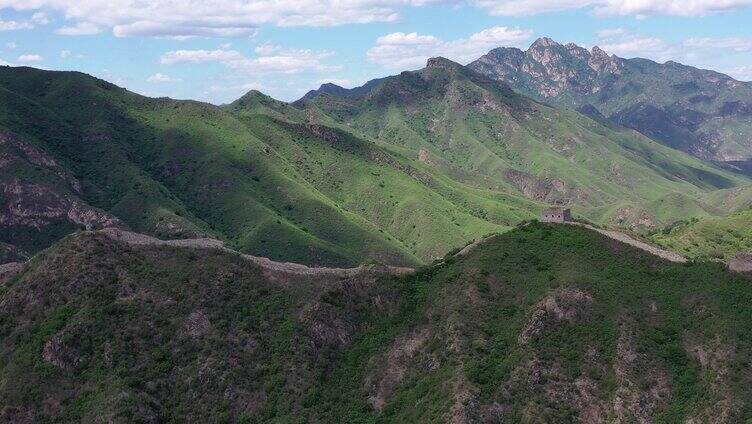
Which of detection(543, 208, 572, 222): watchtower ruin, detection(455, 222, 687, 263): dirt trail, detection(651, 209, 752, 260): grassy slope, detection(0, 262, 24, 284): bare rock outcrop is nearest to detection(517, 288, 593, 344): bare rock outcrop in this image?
detection(455, 222, 687, 263): dirt trail

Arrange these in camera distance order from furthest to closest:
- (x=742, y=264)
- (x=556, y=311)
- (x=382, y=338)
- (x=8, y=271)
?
(x=8, y=271)
(x=742, y=264)
(x=382, y=338)
(x=556, y=311)

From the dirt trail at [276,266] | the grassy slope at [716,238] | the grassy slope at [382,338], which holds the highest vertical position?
the dirt trail at [276,266]

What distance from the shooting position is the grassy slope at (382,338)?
3600 inches

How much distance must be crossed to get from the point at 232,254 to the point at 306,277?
1452cm

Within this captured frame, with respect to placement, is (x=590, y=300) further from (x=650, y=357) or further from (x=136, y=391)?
(x=136, y=391)

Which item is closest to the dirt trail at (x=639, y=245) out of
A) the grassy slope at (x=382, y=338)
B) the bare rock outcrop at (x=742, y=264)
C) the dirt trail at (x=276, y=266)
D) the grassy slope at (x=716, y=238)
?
the grassy slope at (x=382, y=338)

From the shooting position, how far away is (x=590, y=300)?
102 metres

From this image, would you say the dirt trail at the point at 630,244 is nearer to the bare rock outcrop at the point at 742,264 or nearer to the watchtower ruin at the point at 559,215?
the bare rock outcrop at the point at 742,264

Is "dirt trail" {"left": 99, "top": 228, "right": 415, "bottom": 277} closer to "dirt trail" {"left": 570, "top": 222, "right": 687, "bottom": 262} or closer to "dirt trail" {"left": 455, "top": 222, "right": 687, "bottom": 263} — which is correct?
"dirt trail" {"left": 455, "top": 222, "right": 687, "bottom": 263}

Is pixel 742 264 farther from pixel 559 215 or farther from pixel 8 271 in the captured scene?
pixel 8 271

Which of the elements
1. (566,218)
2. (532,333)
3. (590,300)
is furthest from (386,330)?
(566,218)

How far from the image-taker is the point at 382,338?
4190 inches

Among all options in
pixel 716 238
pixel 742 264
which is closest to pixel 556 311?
pixel 742 264

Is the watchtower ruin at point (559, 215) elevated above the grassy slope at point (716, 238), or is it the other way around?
the watchtower ruin at point (559, 215)
